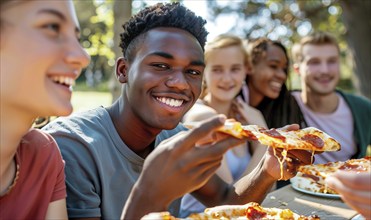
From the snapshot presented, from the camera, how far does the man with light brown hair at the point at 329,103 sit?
4273 mm

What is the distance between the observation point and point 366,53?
909 centimetres

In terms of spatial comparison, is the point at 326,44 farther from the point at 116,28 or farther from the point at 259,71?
the point at 116,28

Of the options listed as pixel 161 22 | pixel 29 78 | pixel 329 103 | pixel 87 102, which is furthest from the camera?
pixel 87 102

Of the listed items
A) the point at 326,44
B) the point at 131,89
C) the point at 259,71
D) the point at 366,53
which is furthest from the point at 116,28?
the point at 366,53

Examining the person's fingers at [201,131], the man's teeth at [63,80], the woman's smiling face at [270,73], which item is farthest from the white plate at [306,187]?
the man's teeth at [63,80]

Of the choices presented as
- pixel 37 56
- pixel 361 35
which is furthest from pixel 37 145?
pixel 361 35

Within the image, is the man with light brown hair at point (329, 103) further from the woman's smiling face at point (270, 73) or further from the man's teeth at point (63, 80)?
the man's teeth at point (63, 80)

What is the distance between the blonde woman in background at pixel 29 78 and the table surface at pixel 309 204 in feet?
4.94

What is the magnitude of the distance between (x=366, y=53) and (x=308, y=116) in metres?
5.47

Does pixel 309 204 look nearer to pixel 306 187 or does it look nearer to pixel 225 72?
pixel 306 187

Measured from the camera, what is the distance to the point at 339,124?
171 inches

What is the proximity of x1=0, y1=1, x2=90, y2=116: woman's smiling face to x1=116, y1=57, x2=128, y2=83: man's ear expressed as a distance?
97cm

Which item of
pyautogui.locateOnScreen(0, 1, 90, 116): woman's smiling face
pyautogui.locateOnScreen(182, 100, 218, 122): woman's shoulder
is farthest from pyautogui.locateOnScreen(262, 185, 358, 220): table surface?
pyautogui.locateOnScreen(0, 1, 90, 116): woman's smiling face

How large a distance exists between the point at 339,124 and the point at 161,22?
108 inches
